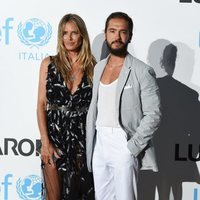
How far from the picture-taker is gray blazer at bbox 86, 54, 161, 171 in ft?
8.34

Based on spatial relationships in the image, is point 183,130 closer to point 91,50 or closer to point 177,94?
point 177,94

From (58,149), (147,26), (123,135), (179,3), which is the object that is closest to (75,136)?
(58,149)

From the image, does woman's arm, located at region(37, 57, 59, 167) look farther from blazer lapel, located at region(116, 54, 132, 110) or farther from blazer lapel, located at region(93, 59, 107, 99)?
blazer lapel, located at region(116, 54, 132, 110)

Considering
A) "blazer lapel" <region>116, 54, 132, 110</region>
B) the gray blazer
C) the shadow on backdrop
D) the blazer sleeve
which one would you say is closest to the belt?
the gray blazer

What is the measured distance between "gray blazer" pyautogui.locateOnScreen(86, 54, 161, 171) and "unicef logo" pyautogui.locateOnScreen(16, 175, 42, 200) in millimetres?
816

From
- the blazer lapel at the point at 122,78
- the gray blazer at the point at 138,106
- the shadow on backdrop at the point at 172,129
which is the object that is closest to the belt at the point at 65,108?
the gray blazer at the point at 138,106

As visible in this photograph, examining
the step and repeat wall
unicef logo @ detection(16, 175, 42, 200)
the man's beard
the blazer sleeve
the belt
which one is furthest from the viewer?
unicef logo @ detection(16, 175, 42, 200)

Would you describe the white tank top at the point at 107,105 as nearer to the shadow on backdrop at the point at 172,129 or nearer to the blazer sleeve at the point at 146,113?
the blazer sleeve at the point at 146,113

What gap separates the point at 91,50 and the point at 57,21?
0.29 metres

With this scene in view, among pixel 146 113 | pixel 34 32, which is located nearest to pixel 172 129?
pixel 146 113

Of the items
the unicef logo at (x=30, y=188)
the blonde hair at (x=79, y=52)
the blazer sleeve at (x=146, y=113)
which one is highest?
the blonde hair at (x=79, y=52)

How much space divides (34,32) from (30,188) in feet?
3.49

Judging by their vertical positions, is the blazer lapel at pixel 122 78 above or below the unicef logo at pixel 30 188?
above

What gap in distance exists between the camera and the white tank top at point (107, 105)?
260cm
